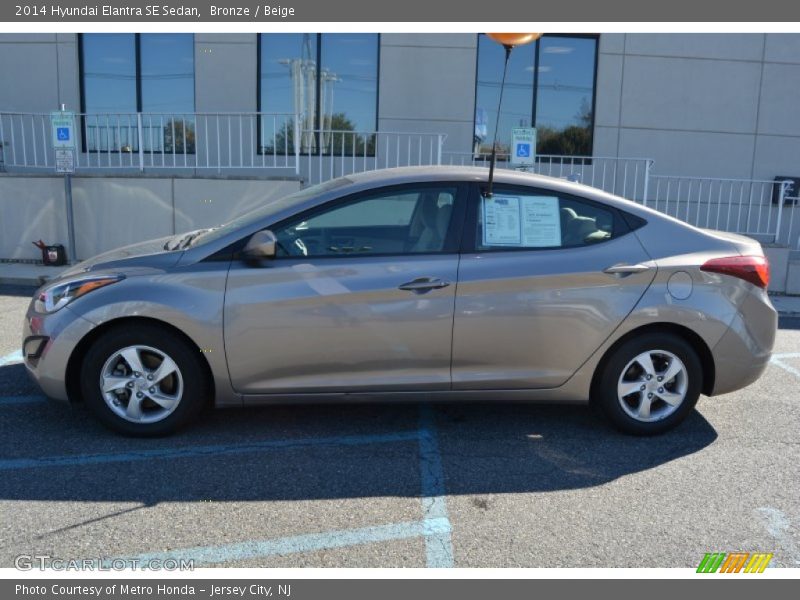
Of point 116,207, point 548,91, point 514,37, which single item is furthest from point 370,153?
point 514,37

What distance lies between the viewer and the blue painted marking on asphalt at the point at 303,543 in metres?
3.02

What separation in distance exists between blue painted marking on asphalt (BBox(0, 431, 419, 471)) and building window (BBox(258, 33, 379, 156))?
327 inches

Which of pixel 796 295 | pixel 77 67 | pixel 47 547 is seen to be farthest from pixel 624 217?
pixel 77 67

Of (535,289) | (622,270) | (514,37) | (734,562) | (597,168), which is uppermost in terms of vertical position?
(514,37)

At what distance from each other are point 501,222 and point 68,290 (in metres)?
2.54

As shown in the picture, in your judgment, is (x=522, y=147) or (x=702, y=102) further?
(x=702, y=102)

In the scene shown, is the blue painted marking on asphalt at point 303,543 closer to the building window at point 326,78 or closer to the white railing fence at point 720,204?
the white railing fence at point 720,204

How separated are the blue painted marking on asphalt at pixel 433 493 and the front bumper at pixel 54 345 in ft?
6.62

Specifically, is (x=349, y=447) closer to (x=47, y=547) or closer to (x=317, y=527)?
(x=317, y=527)

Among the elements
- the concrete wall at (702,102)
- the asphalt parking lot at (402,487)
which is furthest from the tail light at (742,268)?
the concrete wall at (702,102)

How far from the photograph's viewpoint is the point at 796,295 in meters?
10.0

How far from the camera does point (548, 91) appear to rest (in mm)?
12242

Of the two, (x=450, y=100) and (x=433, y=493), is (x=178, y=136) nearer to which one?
(x=450, y=100)

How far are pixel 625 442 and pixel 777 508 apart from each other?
0.94 meters
